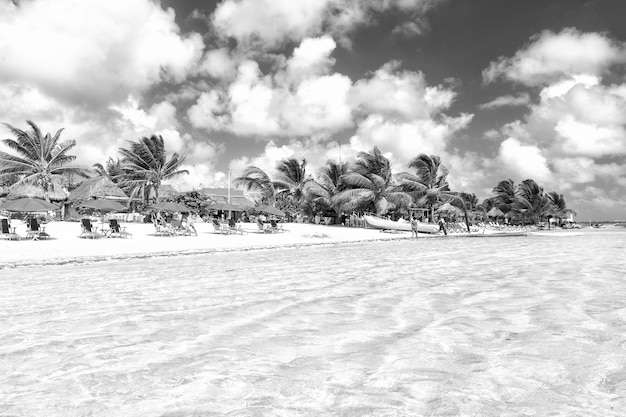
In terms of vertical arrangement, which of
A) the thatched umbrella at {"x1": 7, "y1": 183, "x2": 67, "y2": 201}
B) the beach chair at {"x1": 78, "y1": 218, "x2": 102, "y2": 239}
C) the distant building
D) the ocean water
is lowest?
the ocean water

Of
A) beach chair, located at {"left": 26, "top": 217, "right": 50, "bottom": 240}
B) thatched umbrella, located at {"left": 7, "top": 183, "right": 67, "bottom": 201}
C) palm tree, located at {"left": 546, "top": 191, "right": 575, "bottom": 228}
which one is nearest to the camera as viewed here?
beach chair, located at {"left": 26, "top": 217, "right": 50, "bottom": 240}

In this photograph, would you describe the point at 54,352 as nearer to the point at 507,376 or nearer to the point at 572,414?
the point at 507,376

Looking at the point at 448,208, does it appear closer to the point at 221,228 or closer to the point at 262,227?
the point at 262,227

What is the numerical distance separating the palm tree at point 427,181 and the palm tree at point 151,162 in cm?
1946

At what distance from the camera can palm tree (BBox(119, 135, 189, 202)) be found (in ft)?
120

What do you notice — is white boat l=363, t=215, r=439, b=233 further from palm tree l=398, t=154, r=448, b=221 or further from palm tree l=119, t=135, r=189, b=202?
palm tree l=119, t=135, r=189, b=202

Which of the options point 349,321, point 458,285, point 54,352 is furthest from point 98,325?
point 458,285

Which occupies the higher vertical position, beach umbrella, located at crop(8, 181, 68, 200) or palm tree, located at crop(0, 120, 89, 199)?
palm tree, located at crop(0, 120, 89, 199)

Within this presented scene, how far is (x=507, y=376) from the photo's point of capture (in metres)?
2.76

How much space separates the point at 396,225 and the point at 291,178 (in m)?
13.5

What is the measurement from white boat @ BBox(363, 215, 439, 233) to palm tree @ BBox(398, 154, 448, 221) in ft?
26.2

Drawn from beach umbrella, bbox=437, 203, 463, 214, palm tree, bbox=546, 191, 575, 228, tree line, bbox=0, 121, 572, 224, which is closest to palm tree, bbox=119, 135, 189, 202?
tree line, bbox=0, 121, 572, 224

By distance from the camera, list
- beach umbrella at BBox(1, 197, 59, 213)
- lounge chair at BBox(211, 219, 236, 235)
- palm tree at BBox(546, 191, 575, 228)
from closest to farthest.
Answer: beach umbrella at BBox(1, 197, 59, 213) < lounge chair at BBox(211, 219, 236, 235) < palm tree at BBox(546, 191, 575, 228)

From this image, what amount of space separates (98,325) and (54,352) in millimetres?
842
